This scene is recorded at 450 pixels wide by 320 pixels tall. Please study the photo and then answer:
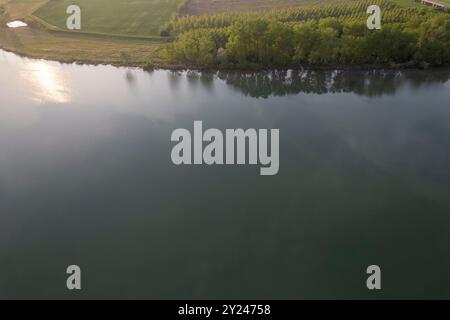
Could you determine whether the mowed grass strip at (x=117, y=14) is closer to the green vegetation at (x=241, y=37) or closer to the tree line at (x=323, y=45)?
the green vegetation at (x=241, y=37)

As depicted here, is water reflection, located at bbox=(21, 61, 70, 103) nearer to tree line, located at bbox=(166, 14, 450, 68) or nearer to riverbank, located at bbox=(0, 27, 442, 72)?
riverbank, located at bbox=(0, 27, 442, 72)

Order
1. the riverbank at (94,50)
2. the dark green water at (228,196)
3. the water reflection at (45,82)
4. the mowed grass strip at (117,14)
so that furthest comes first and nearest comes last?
the mowed grass strip at (117,14), the riverbank at (94,50), the water reflection at (45,82), the dark green water at (228,196)

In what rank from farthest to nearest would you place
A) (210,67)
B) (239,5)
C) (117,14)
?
(239,5) < (117,14) < (210,67)

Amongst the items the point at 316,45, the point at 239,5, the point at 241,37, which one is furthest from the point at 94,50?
the point at 316,45

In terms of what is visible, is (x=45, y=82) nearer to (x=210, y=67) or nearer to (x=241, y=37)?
(x=210, y=67)

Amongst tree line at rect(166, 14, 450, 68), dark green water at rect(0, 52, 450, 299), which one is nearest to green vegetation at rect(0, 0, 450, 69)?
tree line at rect(166, 14, 450, 68)

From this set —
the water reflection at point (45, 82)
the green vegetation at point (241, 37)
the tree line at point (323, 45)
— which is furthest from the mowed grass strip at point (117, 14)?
the tree line at point (323, 45)
